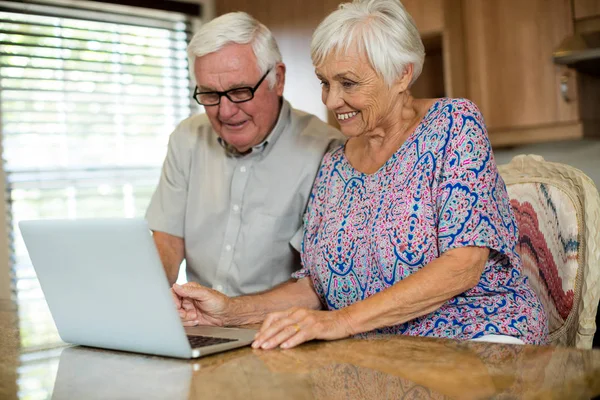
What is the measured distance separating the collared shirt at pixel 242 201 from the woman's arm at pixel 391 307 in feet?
2.07

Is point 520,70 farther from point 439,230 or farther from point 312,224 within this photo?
point 439,230

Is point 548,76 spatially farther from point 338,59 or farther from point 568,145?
point 338,59

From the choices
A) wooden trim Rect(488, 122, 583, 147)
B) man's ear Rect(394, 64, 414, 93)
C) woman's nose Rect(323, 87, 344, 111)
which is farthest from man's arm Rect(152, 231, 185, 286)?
wooden trim Rect(488, 122, 583, 147)

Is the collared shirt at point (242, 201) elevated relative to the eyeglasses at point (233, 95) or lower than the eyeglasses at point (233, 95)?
lower

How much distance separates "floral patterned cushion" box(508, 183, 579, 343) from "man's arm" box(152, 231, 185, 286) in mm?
908

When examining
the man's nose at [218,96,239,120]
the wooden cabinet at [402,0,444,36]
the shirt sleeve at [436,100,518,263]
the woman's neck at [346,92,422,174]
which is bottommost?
the shirt sleeve at [436,100,518,263]

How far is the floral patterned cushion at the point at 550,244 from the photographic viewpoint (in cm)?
154

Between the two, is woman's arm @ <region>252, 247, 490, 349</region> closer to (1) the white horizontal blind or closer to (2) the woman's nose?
(2) the woman's nose

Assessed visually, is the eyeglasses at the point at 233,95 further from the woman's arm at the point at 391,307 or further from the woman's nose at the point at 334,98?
the woman's arm at the point at 391,307

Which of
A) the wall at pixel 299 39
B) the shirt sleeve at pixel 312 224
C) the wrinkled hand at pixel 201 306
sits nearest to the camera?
the wrinkled hand at pixel 201 306

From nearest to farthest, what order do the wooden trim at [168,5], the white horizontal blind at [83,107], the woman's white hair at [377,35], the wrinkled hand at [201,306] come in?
the wrinkled hand at [201,306] < the woman's white hair at [377,35] < the white horizontal blind at [83,107] < the wooden trim at [168,5]

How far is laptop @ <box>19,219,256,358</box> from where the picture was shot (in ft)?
3.56

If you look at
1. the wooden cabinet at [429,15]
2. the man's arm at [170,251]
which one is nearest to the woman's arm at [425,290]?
the man's arm at [170,251]

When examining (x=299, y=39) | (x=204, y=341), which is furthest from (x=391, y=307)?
(x=299, y=39)
